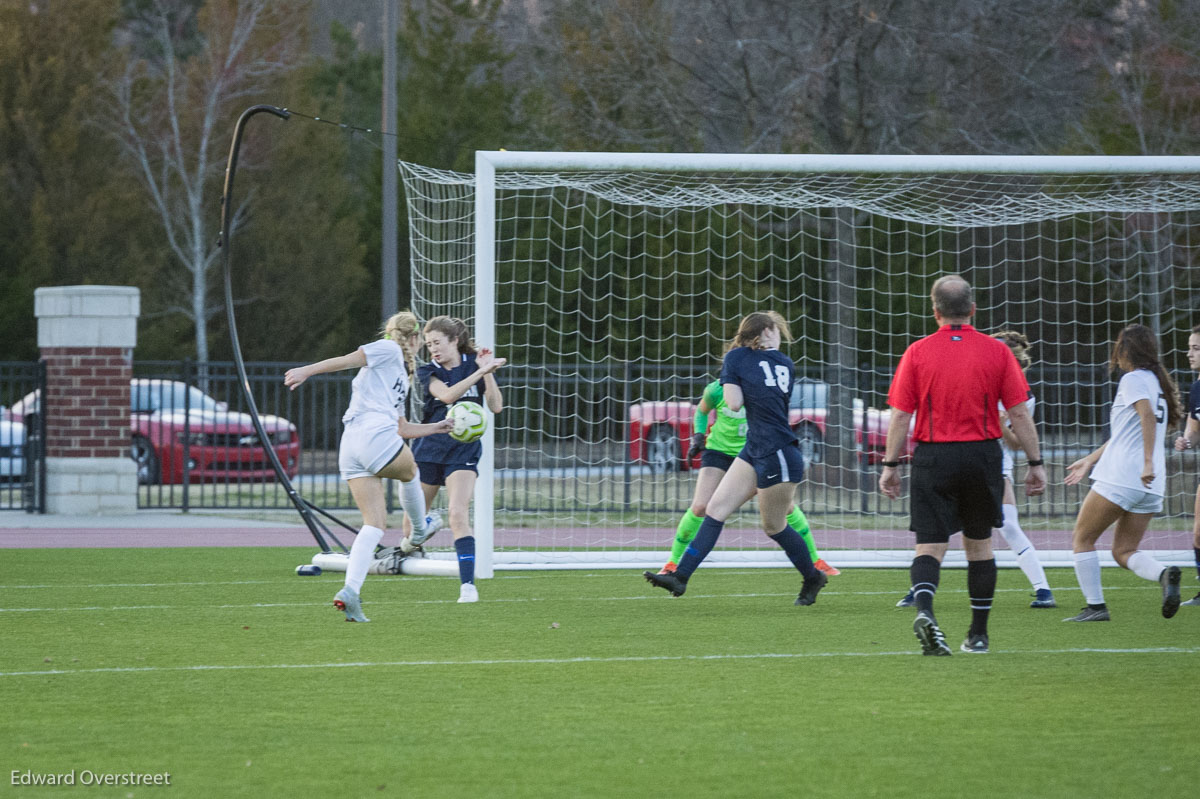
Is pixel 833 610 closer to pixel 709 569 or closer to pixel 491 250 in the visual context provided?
Result: pixel 709 569

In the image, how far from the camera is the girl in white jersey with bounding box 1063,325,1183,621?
847cm

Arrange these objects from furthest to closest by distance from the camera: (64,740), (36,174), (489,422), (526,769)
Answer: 1. (36,174)
2. (489,422)
3. (64,740)
4. (526,769)

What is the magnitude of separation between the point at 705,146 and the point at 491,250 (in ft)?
33.3

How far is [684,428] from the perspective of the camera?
18.2 m

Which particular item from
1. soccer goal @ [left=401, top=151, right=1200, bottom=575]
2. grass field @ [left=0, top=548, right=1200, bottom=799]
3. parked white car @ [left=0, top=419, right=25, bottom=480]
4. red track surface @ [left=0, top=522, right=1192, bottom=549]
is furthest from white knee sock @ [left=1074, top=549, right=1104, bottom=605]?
parked white car @ [left=0, top=419, right=25, bottom=480]

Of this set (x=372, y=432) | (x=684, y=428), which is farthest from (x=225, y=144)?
(x=372, y=432)

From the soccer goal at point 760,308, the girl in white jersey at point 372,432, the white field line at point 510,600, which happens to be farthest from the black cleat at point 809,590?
the girl in white jersey at point 372,432

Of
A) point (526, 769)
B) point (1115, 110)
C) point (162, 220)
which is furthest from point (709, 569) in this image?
point (162, 220)

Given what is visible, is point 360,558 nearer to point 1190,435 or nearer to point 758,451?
point 758,451

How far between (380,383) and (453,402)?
0.62m

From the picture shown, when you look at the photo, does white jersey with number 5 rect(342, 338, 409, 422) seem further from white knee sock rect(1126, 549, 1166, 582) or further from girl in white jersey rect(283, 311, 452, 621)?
white knee sock rect(1126, 549, 1166, 582)

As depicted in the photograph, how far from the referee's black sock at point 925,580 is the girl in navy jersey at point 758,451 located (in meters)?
1.90

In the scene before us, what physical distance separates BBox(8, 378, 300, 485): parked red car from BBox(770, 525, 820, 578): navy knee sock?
9862 mm

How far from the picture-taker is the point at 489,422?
10.4 m
